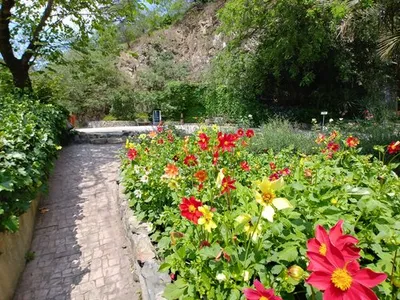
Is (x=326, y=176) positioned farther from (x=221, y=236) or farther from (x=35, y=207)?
(x=35, y=207)

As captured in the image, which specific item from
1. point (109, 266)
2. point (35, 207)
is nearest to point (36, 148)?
point (35, 207)

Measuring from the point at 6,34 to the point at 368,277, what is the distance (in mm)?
8050

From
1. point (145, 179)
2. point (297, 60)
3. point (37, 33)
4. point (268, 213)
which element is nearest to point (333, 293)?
point (268, 213)

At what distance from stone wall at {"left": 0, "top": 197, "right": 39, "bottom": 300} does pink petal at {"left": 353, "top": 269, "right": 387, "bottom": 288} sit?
232 cm

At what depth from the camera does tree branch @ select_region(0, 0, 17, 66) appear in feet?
20.2

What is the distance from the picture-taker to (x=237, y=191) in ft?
5.57

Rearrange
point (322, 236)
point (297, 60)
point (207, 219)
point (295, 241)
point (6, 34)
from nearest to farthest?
point (322, 236) < point (295, 241) < point (207, 219) < point (6, 34) < point (297, 60)

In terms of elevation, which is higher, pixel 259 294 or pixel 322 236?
pixel 322 236

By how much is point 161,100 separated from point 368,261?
15002 mm

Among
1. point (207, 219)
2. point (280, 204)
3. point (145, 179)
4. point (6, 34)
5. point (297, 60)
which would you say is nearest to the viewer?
point (280, 204)

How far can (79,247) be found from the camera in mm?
2771

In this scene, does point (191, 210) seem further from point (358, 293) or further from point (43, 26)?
point (43, 26)

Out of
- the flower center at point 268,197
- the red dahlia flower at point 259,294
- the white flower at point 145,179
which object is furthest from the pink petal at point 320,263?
the white flower at point 145,179

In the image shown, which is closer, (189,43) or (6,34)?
(6,34)
